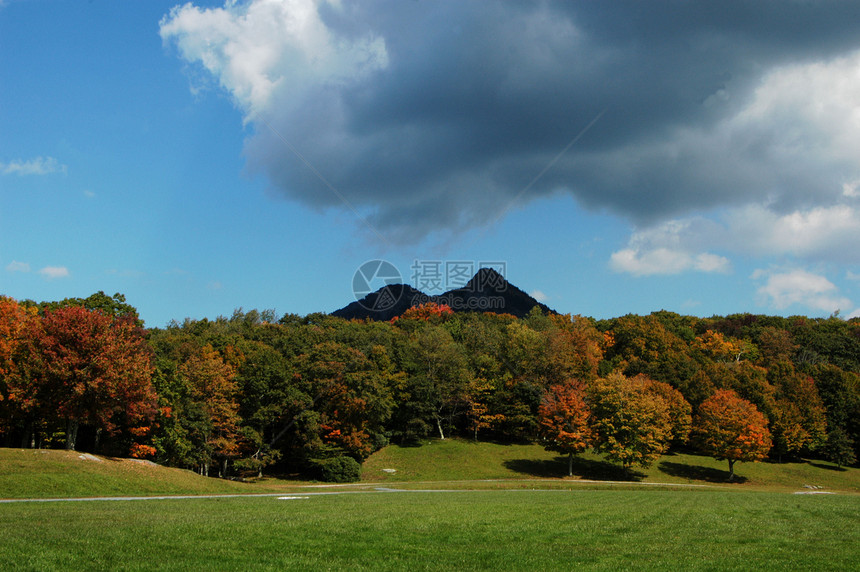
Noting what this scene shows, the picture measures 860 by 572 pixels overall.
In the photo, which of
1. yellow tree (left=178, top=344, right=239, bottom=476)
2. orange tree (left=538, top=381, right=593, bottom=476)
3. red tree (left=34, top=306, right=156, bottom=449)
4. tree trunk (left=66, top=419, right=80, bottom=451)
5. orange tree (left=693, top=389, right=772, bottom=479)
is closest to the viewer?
red tree (left=34, top=306, right=156, bottom=449)

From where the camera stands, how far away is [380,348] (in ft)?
249

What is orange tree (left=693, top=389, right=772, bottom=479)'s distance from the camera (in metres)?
64.6

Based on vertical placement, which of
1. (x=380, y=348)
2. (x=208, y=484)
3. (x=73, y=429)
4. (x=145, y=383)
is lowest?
(x=208, y=484)

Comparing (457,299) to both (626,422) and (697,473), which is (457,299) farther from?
(626,422)

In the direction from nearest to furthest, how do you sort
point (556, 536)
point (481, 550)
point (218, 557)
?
1. point (218, 557)
2. point (481, 550)
3. point (556, 536)

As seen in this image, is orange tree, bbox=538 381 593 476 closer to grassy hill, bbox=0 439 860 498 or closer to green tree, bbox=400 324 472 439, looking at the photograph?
grassy hill, bbox=0 439 860 498

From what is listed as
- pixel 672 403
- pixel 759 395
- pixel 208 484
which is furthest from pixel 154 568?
pixel 759 395

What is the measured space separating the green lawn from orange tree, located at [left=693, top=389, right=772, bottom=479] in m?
52.2

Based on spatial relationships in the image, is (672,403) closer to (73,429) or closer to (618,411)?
(618,411)

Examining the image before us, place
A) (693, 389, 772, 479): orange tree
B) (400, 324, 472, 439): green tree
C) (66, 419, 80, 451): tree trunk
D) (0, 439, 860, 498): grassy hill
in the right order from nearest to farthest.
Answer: (66, 419, 80, 451): tree trunk
(0, 439, 860, 498): grassy hill
(693, 389, 772, 479): orange tree
(400, 324, 472, 439): green tree

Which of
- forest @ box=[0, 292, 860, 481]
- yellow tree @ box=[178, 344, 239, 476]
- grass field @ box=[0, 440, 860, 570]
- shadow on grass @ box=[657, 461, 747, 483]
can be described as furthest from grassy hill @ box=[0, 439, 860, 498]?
grass field @ box=[0, 440, 860, 570]

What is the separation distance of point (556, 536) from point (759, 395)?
252 feet

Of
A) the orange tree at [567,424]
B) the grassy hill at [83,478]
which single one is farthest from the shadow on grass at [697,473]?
the grassy hill at [83,478]

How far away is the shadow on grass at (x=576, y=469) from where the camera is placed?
61.7 metres
